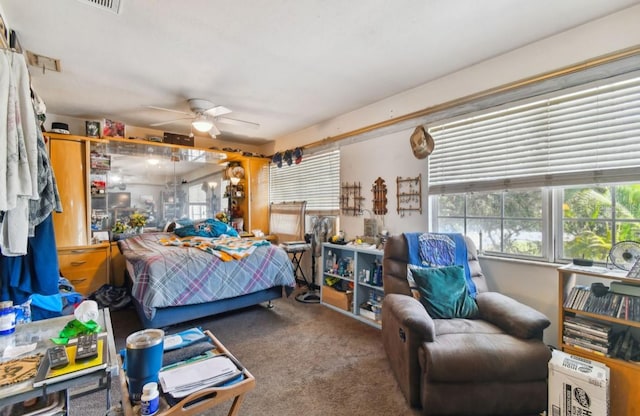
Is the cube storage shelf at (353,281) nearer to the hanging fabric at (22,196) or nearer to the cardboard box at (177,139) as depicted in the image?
the hanging fabric at (22,196)

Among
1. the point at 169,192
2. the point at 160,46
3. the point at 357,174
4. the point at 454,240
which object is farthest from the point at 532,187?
the point at 169,192

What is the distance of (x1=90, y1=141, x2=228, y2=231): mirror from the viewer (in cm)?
413

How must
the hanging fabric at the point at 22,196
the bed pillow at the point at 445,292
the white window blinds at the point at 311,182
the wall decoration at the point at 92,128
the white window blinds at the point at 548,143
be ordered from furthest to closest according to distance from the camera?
the white window blinds at the point at 311,182
the wall decoration at the point at 92,128
the bed pillow at the point at 445,292
the white window blinds at the point at 548,143
the hanging fabric at the point at 22,196

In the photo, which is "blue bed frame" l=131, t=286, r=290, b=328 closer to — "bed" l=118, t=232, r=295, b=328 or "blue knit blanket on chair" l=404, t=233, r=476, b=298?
"bed" l=118, t=232, r=295, b=328

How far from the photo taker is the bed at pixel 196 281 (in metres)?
2.63

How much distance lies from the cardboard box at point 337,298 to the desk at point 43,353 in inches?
94.5

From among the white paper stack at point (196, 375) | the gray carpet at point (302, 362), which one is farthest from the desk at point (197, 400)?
the gray carpet at point (302, 362)

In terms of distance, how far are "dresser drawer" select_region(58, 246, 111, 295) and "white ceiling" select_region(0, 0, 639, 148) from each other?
1.87 m

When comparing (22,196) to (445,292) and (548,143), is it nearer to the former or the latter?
(445,292)

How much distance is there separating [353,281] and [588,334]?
2.06m

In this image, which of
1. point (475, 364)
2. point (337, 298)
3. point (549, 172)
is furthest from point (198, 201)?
point (549, 172)

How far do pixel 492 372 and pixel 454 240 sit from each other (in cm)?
115

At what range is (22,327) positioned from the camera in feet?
4.55

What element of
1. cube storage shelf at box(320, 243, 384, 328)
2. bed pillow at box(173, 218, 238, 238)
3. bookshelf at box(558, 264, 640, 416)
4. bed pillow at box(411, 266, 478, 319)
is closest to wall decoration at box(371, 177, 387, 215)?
cube storage shelf at box(320, 243, 384, 328)
